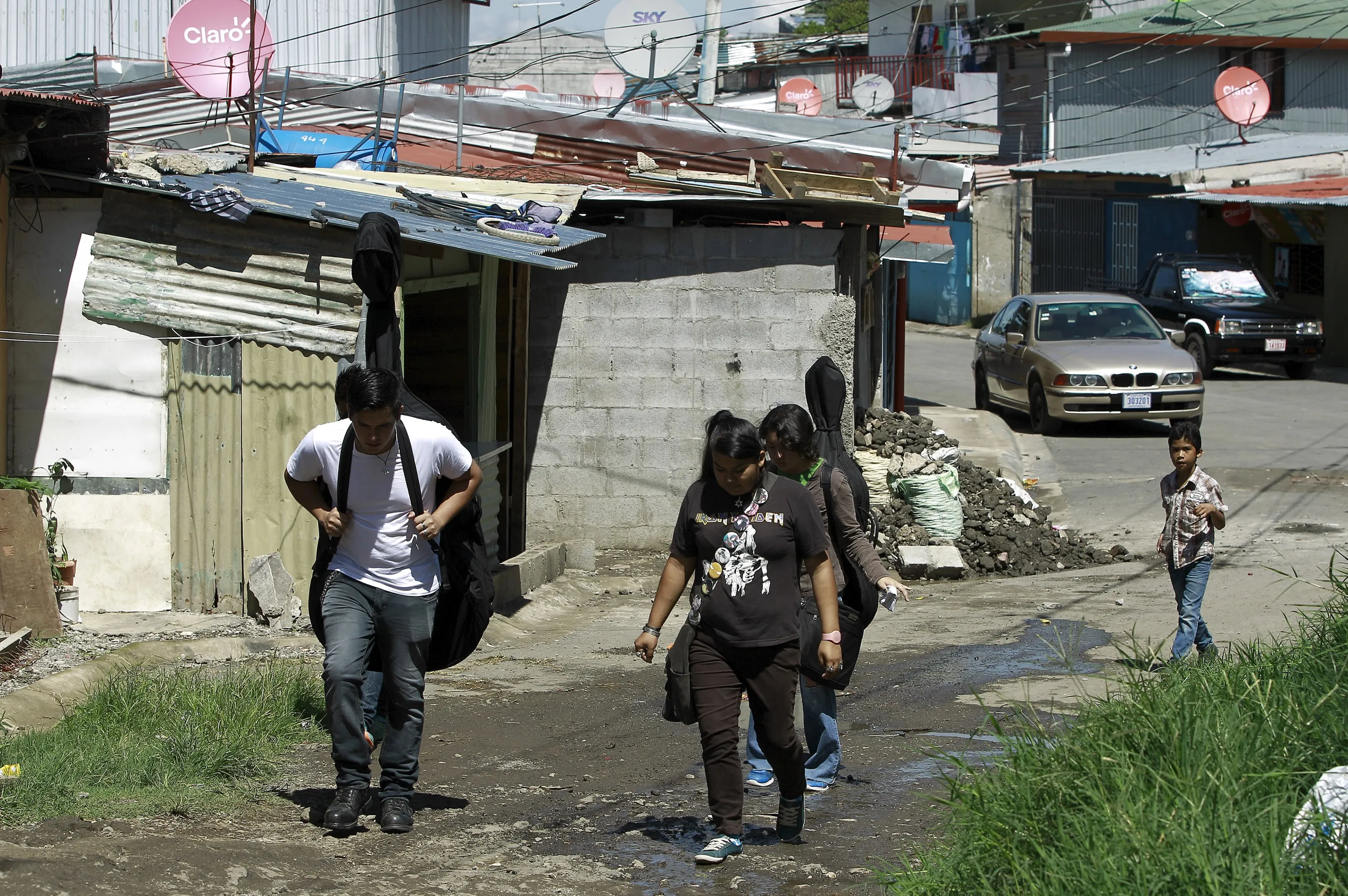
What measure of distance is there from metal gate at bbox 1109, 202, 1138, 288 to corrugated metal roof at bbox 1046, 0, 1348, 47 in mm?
4199

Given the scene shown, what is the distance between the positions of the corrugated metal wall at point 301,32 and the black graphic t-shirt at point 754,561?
15.3m

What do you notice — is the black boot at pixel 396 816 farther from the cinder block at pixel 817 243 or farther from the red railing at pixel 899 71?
the red railing at pixel 899 71

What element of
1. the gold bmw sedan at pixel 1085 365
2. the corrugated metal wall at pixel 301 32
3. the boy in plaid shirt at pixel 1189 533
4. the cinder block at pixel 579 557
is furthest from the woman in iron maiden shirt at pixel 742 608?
the corrugated metal wall at pixel 301 32

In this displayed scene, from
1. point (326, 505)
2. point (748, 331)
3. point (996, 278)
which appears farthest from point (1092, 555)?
point (996, 278)

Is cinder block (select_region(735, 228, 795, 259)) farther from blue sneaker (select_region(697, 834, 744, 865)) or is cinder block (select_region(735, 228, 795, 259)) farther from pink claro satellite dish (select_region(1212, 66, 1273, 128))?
pink claro satellite dish (select_region(1212, 66, 1273, 128))

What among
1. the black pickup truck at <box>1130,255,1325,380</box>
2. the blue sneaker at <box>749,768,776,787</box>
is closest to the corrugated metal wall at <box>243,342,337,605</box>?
the blue sneaker at <box>749,768,776,787</box>

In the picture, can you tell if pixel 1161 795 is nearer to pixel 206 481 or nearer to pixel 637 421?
pixel 206 481

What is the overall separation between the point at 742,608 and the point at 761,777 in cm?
120

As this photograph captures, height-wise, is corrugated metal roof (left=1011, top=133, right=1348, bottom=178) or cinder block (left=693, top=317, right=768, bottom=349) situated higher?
corrugated metal roof (left=1011, top=133, right=1348, bottom=178)

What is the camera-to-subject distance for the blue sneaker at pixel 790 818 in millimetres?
5004

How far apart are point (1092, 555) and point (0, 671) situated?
8.19m

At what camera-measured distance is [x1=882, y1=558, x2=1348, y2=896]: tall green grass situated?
3566 mm

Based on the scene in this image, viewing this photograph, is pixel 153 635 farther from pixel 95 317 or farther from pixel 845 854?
pixel 845 854

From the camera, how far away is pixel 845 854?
16.2 ft
